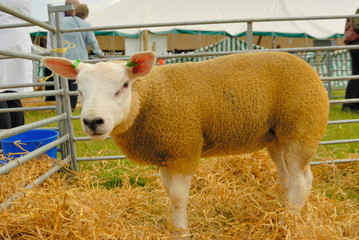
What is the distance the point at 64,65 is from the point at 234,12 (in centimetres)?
1475

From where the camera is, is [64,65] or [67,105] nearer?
[64,65]

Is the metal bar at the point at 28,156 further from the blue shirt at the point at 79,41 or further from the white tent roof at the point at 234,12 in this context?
the white tent roof at the point at 234,12

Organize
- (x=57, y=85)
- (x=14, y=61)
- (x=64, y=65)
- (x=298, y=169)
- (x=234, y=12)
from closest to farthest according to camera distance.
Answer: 1. (x=64, y=65)
2. (x=298, y=169)
3. (x=57, y=85)
4. (x=14, y=61)
5. (x=234, y=12)

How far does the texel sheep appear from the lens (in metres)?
1.82

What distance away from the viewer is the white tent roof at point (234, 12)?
13.9 metres

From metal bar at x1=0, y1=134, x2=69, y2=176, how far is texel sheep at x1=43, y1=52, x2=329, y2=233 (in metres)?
0.69

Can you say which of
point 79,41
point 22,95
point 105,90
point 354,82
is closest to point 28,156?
point 22,95

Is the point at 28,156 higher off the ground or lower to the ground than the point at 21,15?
lower

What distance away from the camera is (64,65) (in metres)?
1.83

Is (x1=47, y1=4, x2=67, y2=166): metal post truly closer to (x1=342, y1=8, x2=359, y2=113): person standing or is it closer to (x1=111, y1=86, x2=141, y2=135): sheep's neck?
(x1=111, y1=86, x2=141, y2=135): sheep's neck

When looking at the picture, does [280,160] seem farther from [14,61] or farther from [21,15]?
[14,61]

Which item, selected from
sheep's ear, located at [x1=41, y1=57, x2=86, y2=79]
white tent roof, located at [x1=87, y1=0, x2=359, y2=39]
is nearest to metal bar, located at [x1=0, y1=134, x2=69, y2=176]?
sheep's ear, located at [x1=41, y1=57, x2=86, y2=79]

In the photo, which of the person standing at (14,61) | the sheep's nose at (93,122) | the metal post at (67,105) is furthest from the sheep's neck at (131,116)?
the person standing at (14,61)

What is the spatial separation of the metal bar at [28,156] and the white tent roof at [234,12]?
38.7 feet
